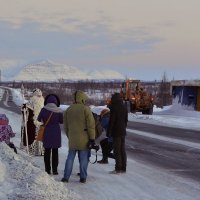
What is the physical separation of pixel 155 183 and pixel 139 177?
2.37 feet

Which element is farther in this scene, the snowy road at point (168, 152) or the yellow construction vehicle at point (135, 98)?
the yellow construction vehicle at point (135, 98)

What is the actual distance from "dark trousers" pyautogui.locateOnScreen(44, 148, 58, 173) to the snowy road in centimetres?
278

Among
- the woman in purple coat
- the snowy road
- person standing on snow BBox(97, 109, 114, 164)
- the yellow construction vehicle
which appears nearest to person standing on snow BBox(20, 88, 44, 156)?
person standing on snow BBox(97, 109, 114, 164)

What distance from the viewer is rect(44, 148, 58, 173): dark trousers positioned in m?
10.9

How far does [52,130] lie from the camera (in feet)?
35.4

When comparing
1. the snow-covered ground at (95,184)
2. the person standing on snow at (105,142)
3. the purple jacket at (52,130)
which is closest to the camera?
the snow-covered ground at (95,184)

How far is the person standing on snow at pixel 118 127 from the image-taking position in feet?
36.3

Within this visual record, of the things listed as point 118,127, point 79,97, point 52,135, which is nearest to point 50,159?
point 52,135

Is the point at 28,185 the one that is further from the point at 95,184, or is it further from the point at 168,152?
Result: the point at 168,152

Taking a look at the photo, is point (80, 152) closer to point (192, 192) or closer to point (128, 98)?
point (192, 192)

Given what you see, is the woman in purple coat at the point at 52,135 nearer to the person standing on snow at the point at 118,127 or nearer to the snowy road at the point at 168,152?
the person standing on snow at the point at 118,127

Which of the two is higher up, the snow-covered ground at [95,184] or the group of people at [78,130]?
the group of people at [78,130]

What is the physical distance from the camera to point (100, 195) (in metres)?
8.85

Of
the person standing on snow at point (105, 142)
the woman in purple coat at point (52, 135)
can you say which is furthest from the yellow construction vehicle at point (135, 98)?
the woman in purple coat at point (52, 135)
